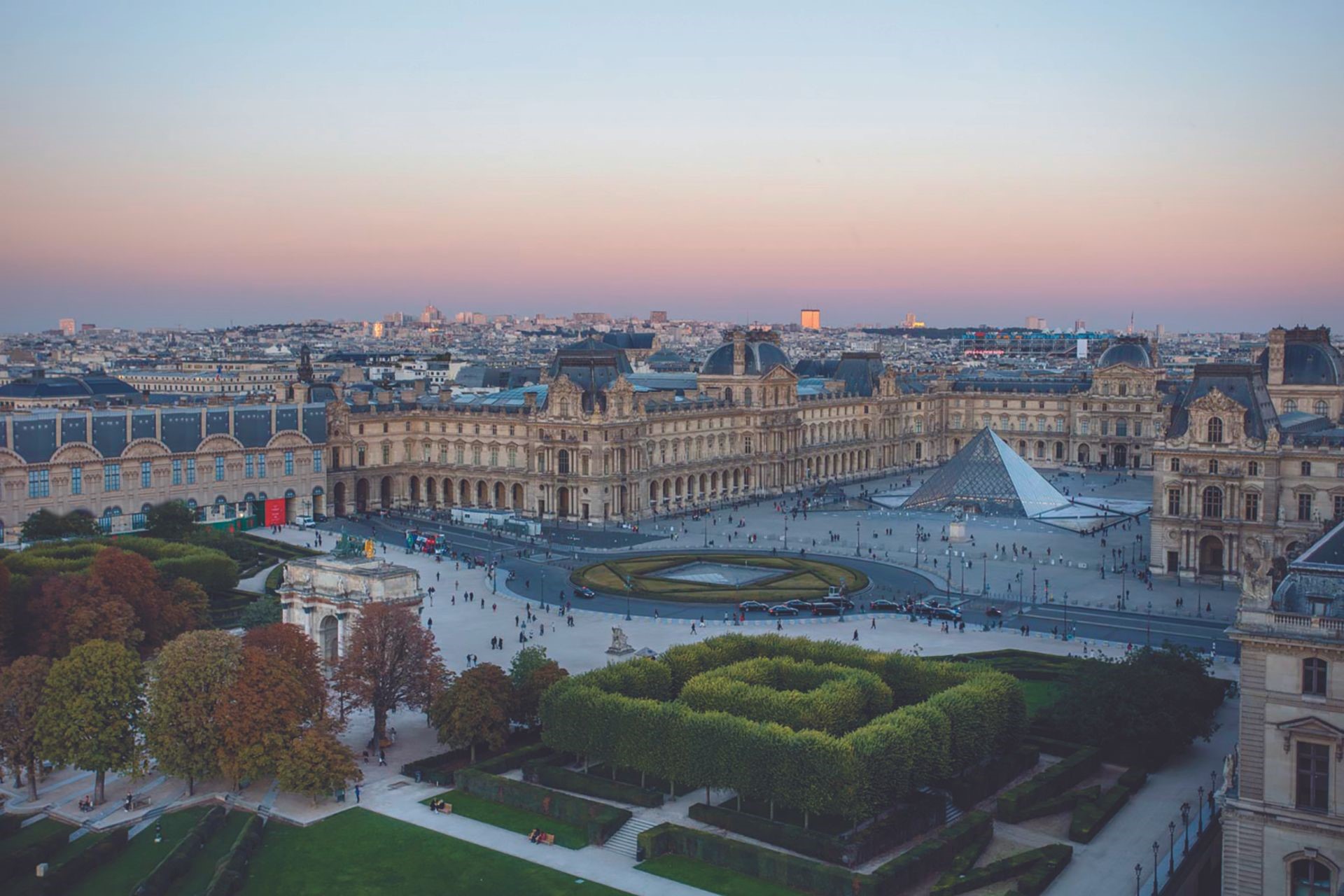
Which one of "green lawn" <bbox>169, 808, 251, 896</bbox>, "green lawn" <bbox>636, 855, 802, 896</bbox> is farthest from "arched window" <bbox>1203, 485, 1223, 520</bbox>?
"green lawn" <bbox>169, 808, 251, 896</bbox>

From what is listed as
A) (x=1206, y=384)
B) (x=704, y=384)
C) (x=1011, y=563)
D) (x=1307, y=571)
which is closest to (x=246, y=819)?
(x=1307, y=571)

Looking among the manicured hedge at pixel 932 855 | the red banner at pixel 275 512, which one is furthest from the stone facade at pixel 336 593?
the red banner at pixel 275 512

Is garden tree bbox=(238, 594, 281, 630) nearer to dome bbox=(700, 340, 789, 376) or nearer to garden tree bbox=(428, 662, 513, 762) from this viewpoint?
garden tree bbox=(428, 662, 513, 762)

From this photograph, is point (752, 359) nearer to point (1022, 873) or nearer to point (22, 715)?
point (22, 715)

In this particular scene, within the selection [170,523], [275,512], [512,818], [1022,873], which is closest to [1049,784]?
[1022,873]

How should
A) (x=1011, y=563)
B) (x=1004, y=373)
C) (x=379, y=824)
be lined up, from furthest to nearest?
1. (x=1004, y=373)
2. (x=1011, y=563)
3. (x=379, y=824)

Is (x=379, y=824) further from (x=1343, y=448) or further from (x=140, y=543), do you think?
(x=1343, y=448)
